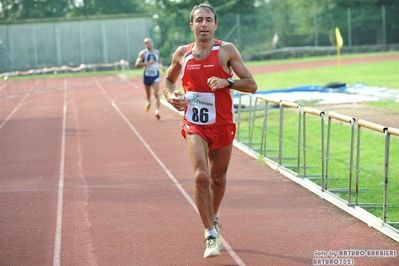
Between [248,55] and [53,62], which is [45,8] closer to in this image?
[53,62]

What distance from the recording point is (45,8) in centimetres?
6812

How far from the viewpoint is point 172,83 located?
23.8ft

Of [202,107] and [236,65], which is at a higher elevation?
[236,65]

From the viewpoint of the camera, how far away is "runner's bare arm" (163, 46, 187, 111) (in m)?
6.74

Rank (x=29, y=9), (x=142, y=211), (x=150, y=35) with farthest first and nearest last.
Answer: (x=29, y=9), (x=150, y=35), (x=142, y=211)

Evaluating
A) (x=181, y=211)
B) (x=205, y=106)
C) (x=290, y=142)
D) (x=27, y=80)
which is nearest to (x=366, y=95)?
(x=290, y=142)

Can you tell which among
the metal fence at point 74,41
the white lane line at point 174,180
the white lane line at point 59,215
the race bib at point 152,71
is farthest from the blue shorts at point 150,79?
the metal fence at point 74,41

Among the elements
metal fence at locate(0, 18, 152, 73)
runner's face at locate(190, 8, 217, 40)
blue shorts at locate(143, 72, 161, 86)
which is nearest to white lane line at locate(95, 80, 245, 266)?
blue shorts at locate(143, 72, 161, 86)

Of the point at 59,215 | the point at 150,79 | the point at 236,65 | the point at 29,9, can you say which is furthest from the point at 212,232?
the point at 29,9

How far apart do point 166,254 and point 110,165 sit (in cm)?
563

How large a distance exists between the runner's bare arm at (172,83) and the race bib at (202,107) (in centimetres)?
9

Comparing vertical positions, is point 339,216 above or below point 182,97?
below

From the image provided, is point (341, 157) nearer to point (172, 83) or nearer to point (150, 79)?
point (172, 83)

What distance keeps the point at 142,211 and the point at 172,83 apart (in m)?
2.03
